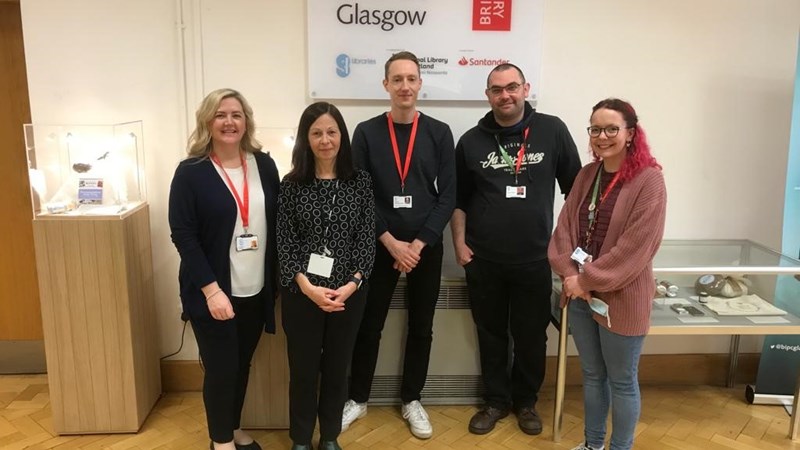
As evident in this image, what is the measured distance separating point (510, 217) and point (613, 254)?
22.9 inches

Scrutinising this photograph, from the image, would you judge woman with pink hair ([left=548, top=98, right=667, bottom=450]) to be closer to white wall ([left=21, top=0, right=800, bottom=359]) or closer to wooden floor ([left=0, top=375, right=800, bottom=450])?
wooden floor ([left=0, top=375, right=800, bottom=450])

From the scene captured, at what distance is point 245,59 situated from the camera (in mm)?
2830

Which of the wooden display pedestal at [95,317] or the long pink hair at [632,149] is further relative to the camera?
the wooden display pedestal at [95,317]

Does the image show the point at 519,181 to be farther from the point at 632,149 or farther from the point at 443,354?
the point at 443,354

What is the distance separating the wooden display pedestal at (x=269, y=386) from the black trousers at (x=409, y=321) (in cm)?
33

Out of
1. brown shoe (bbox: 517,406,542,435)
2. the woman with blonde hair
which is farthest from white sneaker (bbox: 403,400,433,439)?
the woman with blonde hair

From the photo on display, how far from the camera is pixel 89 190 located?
255cm

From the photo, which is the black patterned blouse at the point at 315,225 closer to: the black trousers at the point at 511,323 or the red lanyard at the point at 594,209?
the black trousers at the point at 511,323

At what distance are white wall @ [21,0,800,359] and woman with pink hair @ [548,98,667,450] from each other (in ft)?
3.10

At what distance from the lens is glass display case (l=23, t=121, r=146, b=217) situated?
2.52 metres

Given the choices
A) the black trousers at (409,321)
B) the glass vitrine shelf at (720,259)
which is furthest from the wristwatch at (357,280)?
the glass vitrine shelf at (720,259)

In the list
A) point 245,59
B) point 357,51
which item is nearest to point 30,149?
point 245,59

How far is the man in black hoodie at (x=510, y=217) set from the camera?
8.19 feet

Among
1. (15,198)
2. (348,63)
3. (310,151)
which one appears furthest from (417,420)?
(15,198)
